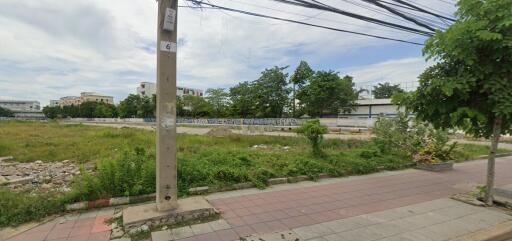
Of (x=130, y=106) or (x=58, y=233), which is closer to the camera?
(x=58, y=233)

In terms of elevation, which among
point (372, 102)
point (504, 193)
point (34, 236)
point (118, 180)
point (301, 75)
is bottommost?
point (34, 236)

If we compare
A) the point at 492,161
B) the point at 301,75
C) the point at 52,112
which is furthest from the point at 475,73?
the point at 52,112

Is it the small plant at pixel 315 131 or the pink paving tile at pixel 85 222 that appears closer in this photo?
the pink paving tile at pixel 85 222

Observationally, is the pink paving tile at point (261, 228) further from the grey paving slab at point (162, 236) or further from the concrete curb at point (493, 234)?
the concrete curb at point (493, 234)

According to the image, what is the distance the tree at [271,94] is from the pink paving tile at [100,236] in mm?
42590

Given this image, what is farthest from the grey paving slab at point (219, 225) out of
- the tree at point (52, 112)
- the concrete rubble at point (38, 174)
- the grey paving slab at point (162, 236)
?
the tree at point (52, 112)

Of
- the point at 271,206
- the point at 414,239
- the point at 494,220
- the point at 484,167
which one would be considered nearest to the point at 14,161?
the point at 271,206

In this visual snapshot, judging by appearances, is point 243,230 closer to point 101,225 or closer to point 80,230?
point 101,225

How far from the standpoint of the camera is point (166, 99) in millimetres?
4105

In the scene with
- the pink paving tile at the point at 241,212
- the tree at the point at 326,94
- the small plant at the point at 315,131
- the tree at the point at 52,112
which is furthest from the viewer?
the tree at the point at 52,112

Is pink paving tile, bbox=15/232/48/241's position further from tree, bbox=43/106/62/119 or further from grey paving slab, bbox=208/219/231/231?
tree, bbox=43/106/62/119

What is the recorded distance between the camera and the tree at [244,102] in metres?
48.1

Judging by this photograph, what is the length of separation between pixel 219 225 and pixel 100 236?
5.34 ft

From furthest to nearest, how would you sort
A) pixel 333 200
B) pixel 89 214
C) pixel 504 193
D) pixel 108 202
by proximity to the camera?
pixel 504 193, pixel 333 200, pixel 108 202, pixel 89 214
